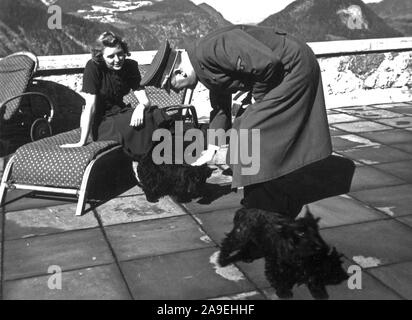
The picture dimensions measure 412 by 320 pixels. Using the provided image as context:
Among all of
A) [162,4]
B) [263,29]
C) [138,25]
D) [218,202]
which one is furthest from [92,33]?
[263,29]

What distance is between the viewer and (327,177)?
484cm

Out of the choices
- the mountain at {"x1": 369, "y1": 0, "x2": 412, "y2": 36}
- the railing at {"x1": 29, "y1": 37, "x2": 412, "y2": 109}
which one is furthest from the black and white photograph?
the mountain at {"x1": 369, "y1": 0, "x2": 412, "y2": 36}

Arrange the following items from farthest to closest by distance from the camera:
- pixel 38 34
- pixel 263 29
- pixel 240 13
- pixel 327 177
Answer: pixel 240 13 → pixel 38 34 → pixel 327 177 → pixel 263 29

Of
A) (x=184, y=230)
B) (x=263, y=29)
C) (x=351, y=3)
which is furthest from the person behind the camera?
(x=351, y=3)

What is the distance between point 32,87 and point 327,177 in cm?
369

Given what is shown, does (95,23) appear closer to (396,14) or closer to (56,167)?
(56,167)

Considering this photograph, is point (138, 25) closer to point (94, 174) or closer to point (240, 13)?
point (240, 13)

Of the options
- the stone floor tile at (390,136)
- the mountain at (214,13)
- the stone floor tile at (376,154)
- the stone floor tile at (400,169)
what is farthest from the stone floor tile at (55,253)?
the mountain at (214,13)

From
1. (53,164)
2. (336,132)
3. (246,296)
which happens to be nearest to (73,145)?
(53,164)

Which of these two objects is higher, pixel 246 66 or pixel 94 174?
pixel 246 66

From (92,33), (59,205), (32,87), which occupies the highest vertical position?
(92,33)

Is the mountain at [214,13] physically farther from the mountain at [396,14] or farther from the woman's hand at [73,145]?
the woman's hand at [73,145]

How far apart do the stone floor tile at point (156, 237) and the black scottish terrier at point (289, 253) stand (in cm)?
43

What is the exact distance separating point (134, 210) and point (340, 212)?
5.33ft
